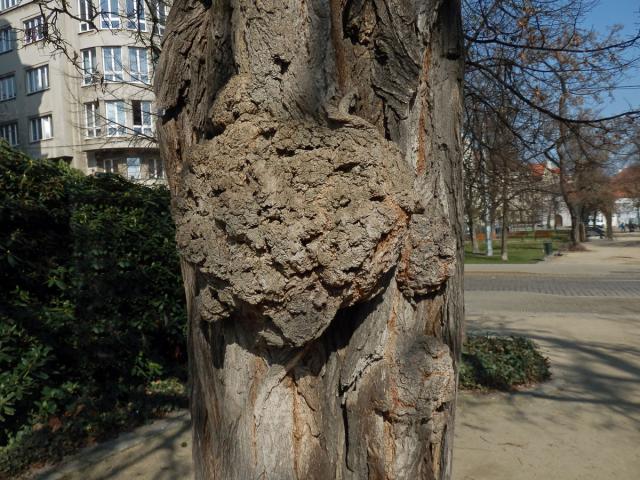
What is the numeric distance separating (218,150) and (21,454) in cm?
377

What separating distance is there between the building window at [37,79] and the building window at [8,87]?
4.05 ft

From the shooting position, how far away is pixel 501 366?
5.98 m

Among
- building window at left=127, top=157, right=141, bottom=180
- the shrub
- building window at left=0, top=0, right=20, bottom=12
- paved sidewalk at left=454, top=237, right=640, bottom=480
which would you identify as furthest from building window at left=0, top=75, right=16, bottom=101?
the shrub

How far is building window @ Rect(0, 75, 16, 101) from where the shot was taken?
31531 millimetres

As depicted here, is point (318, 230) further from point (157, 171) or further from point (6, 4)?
point (6, 4)

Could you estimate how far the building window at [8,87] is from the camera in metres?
31.5

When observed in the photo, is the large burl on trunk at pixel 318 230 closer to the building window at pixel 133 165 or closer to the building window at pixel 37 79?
the building window at pixel 133 165

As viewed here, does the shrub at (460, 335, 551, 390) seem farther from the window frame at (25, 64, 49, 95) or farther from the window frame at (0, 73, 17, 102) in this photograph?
the window frame at (0, 73, 17, 102)

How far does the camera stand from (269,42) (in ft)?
4.97

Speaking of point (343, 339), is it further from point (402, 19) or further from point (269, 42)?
point (402, 19)

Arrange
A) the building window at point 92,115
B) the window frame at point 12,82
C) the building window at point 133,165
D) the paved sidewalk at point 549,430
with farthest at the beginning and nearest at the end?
the window frame at point 12,82
the building window at point 133,165
the building window at point 92,115
the paved sidewalk at point 549,430

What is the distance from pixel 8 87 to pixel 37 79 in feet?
10.3

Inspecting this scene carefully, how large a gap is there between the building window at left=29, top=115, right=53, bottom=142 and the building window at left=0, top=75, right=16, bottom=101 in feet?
6.93

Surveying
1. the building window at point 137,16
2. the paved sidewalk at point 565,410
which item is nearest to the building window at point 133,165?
the building window at point 137,16
